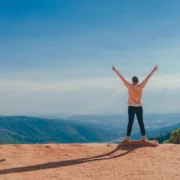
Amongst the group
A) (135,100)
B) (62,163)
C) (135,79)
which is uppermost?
(135,79)

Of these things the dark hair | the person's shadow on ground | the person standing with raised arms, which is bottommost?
the person's shadow on ground

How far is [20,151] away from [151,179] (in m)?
5.35

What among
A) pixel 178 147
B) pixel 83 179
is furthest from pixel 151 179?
pixel 178 147

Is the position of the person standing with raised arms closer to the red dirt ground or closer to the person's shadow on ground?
the red dirt ground

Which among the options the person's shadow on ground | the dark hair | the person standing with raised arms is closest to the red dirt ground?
the person's shadow on ground

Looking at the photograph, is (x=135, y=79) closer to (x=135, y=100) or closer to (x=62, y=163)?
(x=135, y=100)

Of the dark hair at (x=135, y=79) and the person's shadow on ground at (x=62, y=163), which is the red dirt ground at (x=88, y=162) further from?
the dark hair at (x=135, y=79)

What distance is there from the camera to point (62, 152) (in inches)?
462

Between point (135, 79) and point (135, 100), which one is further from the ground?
point (135, 79)

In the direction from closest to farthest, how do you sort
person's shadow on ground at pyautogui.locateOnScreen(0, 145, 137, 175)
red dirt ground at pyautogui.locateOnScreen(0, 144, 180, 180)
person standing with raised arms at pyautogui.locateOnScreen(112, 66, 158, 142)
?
red dirt ground at pyautogui.locateOnScreen(0, 144, 180, 180) < person's shadow on ground at pyautogui.locateOnScreen(0, 145, 137, 175) < person standing with raised arms at pyautogui.locateOnScreen(112, 66, 158, 142)

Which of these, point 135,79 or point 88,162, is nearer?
point 88,162

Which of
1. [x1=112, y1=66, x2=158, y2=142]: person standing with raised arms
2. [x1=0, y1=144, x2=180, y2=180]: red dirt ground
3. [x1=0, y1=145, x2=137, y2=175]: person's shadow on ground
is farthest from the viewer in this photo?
[x1=112, y1=66, x2=158, y2=142]: person standing with raised arms

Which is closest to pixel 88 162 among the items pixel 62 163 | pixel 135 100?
pixel 62 163

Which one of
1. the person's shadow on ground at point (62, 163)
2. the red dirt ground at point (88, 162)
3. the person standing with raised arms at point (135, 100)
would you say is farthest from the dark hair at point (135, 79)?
the person's shadow on ground at point (62, 163)
